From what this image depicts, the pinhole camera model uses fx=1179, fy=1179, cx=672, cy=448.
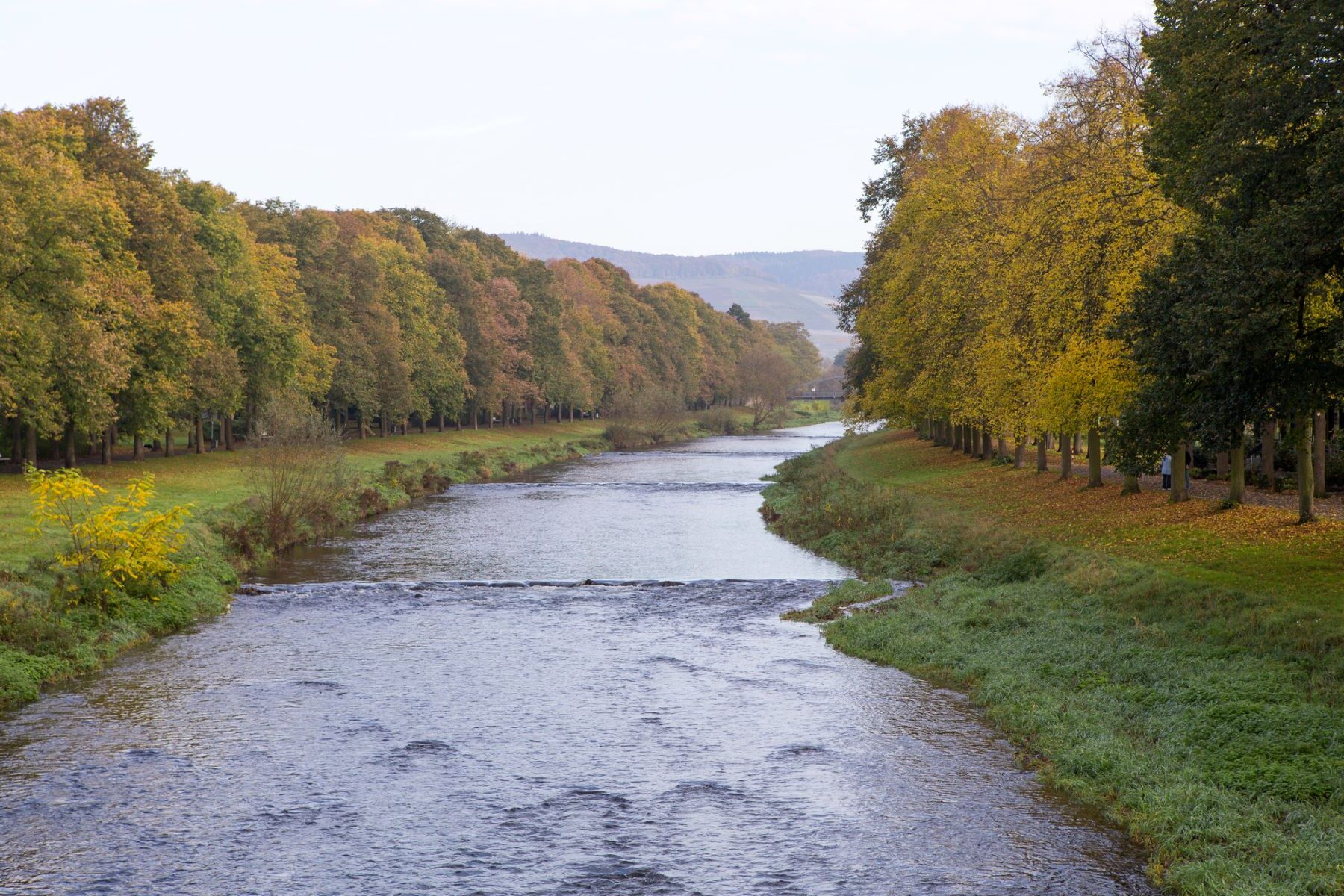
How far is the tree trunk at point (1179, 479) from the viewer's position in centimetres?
2705

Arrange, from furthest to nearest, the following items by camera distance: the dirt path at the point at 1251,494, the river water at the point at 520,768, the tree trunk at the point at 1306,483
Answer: the dirt path at the point at 1251,494
the tree trunk at the point at 1306,483
the river water at the point at 520,768

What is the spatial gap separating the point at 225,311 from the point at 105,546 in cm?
3233

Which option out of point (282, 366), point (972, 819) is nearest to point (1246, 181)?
point (972, 819)

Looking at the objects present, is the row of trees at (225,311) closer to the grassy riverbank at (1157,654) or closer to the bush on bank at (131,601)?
the bush on bank at (131,601)

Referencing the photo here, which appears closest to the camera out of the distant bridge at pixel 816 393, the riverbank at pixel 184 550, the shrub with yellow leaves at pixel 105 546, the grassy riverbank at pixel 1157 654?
the grassy riverbank at pixel 1157 654

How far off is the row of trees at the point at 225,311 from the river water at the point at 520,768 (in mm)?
16978

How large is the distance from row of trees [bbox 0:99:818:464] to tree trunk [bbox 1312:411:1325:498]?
34921 millimetres

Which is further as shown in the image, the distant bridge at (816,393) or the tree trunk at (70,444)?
the distant bridge at (816,393)

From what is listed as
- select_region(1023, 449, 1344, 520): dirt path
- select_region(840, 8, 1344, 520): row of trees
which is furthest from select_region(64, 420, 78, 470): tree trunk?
select_region(1023, 449, 1344, 520): dirt path

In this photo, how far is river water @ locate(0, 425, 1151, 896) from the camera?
39.5ft

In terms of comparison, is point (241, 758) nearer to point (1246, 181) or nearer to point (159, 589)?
point (159, 589)

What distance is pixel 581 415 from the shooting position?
4614 inches

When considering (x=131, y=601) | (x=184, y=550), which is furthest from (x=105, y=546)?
(x=184, y=550)

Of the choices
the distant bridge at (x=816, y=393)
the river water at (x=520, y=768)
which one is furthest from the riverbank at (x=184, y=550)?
the distant bridge at (x=816, y=393)
